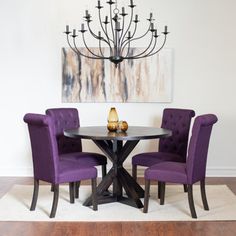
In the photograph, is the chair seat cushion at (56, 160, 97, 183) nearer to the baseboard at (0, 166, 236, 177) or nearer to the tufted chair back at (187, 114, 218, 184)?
the tufted chair back at (187, 114, 218, 184)

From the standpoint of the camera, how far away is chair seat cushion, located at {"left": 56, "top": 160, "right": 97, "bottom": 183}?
150 inches

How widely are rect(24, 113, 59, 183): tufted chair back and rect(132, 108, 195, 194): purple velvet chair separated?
1.17 meters

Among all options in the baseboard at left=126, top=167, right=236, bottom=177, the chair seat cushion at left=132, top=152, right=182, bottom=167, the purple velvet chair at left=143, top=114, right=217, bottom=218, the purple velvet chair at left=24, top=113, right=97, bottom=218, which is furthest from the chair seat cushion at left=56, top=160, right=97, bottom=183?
the baseboard at left=126, top=167, right=236, bottom=177

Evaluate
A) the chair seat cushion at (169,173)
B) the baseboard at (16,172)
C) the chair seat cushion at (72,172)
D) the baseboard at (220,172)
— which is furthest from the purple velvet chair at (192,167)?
the baseboard at (16,172)

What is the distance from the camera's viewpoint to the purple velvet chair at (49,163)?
3.72m

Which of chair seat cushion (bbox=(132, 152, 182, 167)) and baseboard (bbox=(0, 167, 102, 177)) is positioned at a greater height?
chair seat cushion (bbox=(132, 152, 182, 167))

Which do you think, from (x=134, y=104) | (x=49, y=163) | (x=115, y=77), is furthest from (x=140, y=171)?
(x=49, y=163)

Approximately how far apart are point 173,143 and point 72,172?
1502mm

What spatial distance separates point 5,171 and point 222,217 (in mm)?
3160

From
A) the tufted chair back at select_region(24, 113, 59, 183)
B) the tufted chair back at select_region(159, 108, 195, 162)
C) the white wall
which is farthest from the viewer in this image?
the white wall

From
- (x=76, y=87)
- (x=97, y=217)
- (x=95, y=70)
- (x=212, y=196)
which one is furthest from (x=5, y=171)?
(x=212, y=196)

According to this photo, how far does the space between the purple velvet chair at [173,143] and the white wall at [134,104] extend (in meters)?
0.70

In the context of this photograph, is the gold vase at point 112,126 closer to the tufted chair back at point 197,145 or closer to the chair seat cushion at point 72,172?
the chair seat cushion at point 72,172

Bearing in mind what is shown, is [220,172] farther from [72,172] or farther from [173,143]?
[72,172]
